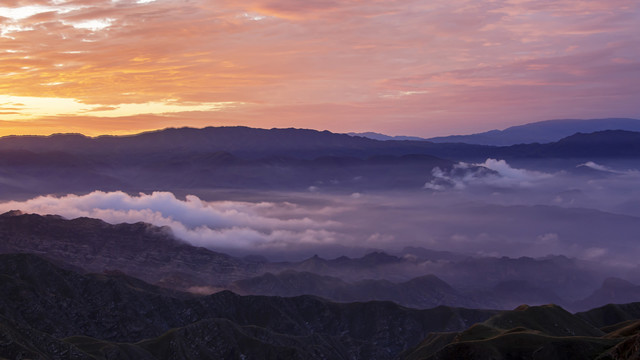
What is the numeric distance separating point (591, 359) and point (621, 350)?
23.6m

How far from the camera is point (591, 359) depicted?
198 metres

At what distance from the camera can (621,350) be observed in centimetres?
17575

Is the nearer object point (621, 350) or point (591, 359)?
point (621, 350)
